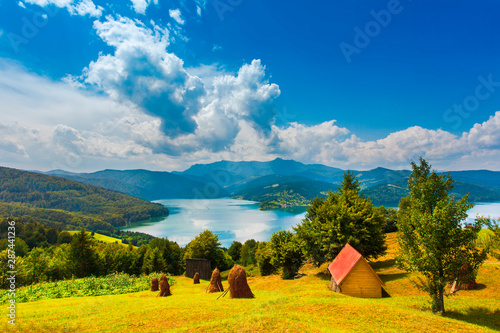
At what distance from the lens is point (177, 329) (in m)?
10.2

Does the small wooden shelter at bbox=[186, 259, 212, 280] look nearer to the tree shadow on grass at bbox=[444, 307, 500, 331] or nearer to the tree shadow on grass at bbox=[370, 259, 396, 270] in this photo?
the tree shadow on grass at bbox=[370, 259, 396, 270]

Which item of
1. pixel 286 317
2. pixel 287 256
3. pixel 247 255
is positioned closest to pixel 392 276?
pixel 287 256

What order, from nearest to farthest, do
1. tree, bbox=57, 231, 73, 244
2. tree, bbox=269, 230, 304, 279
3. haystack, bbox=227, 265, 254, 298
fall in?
haystack, bbox=227, 265, 254, 298
tree, bbox=269, 230, 304, 279
tree, bbox=57, 231, 73, 244

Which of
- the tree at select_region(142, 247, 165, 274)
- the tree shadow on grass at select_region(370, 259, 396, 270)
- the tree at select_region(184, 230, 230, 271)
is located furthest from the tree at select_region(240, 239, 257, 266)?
the tree shadow on grass at select_region(370, 259, 396, 270)

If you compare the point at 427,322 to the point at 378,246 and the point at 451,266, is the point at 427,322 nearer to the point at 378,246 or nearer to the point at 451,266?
the point at 451,266

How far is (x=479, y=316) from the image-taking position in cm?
1156

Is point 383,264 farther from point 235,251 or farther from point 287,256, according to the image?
point 235,251

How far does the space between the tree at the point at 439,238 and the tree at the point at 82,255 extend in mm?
46676

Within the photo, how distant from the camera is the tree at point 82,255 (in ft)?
125

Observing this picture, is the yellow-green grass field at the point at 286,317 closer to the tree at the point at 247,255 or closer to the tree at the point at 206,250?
the tree at the point at 206,250

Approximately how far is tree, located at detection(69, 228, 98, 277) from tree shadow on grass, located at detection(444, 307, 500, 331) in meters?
48.1

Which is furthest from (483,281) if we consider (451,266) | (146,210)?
(146,210)

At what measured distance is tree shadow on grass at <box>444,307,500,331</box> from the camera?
10702mm

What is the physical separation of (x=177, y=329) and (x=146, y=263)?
43.7 metres
